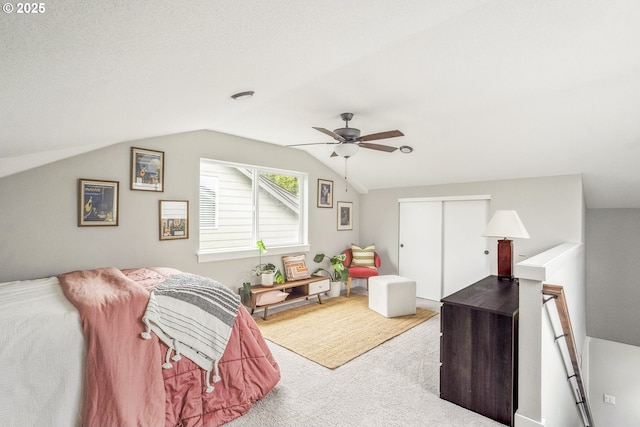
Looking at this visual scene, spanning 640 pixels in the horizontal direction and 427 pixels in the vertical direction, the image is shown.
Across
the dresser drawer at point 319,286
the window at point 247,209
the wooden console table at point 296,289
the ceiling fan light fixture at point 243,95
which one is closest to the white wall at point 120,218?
the window at point 247,209

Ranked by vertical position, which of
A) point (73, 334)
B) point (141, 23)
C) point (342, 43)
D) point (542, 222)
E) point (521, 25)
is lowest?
point (73, 334)

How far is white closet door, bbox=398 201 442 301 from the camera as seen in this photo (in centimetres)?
519

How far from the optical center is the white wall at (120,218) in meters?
2.68

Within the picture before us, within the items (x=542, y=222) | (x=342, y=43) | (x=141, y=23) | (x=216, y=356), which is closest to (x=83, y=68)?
(x=141, y=23)

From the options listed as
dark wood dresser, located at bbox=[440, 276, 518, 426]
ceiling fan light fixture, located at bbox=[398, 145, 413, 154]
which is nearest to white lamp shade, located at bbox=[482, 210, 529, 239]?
dark wood dresser, located at bbox=[440, 276, 518, 426]

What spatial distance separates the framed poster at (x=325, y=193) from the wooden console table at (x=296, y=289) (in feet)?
4.34

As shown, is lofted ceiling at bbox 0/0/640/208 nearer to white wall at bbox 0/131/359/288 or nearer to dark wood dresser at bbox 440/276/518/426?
white wall at bbox 0/131/359/288

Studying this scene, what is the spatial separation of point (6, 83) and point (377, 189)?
5351 millimetres

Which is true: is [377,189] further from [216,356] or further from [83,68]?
[83,68]

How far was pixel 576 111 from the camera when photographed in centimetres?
297

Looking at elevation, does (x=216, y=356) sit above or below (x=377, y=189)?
below

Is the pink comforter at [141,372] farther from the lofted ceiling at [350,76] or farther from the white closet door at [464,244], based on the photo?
the white closet door at [464,244]

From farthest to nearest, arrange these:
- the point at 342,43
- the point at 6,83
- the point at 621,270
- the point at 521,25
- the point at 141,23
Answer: the point at 621,270 < the point at 521,25 < the point at 342,43 < the point at 6,83 < the point at 141,23

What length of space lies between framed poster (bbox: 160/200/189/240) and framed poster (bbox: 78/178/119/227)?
Answer: 1.55ft
